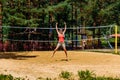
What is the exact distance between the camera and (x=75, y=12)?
47.6 meters

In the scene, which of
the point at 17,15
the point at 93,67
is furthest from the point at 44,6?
the point at 93,67

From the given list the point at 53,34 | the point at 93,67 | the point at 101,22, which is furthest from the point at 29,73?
the point at 101,22

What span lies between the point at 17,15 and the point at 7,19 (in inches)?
43.4

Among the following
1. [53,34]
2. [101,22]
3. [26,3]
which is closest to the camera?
[26,3]

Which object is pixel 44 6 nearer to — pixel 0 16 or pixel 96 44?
pixel 0 16

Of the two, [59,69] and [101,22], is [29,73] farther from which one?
[101,22]

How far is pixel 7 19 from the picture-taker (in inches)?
1336

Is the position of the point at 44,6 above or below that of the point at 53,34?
above

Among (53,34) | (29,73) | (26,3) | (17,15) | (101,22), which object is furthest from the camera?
(101,22)

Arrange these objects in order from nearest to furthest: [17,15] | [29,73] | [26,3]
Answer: [29,73] → [17,15] → [26,3]

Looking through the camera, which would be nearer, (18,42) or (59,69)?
(59,69)

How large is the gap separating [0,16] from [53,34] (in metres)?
5.93

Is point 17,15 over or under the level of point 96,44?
over

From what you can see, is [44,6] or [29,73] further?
[44,6]
